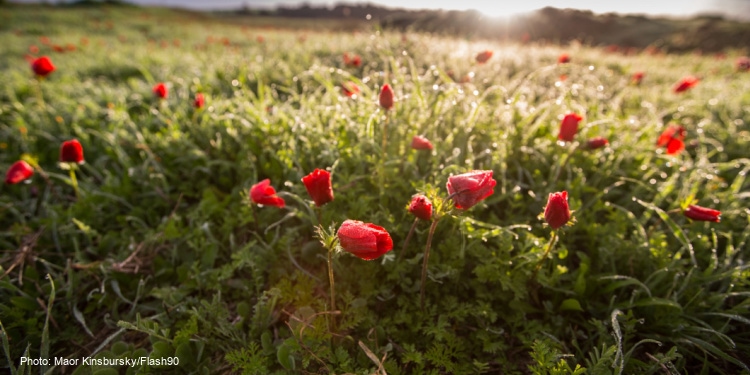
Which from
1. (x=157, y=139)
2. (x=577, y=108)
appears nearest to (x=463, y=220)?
(x=577, y=108)

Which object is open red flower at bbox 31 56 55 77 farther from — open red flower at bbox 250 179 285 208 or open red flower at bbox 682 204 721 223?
open red flower at bbox 682 204 721 223

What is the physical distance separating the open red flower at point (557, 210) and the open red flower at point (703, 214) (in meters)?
0.74

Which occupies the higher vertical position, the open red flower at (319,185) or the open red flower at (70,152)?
the open red flower at (319,185)

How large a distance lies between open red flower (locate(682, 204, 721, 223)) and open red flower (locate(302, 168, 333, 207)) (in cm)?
150

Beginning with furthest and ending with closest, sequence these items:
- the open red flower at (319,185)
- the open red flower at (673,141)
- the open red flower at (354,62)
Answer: the open red flower at (354,62) < the open red flower at (673,141) < the open red flower at (319,185)

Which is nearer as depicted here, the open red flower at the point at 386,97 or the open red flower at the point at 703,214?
the open red flower at the point at 703,214

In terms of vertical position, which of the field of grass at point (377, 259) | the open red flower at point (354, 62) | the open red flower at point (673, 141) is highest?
the open red flower at point (354, 62)

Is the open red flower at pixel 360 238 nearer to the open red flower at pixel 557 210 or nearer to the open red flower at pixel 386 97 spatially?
the open red flower at pixel 557 210

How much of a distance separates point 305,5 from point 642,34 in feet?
143

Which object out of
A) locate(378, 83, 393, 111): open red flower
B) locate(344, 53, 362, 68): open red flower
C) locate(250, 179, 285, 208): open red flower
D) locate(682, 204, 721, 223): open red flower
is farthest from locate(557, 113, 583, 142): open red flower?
locate(344, 53, 362, 68): open red flower

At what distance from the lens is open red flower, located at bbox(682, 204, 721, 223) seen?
62.1 inches

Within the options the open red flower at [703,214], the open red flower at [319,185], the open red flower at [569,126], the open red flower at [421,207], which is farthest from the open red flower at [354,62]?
the open red flower at [703,214]

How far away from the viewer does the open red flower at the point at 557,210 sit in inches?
50.5

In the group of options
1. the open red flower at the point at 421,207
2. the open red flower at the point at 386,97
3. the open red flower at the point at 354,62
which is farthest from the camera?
the open red flower at the point at 354,62
